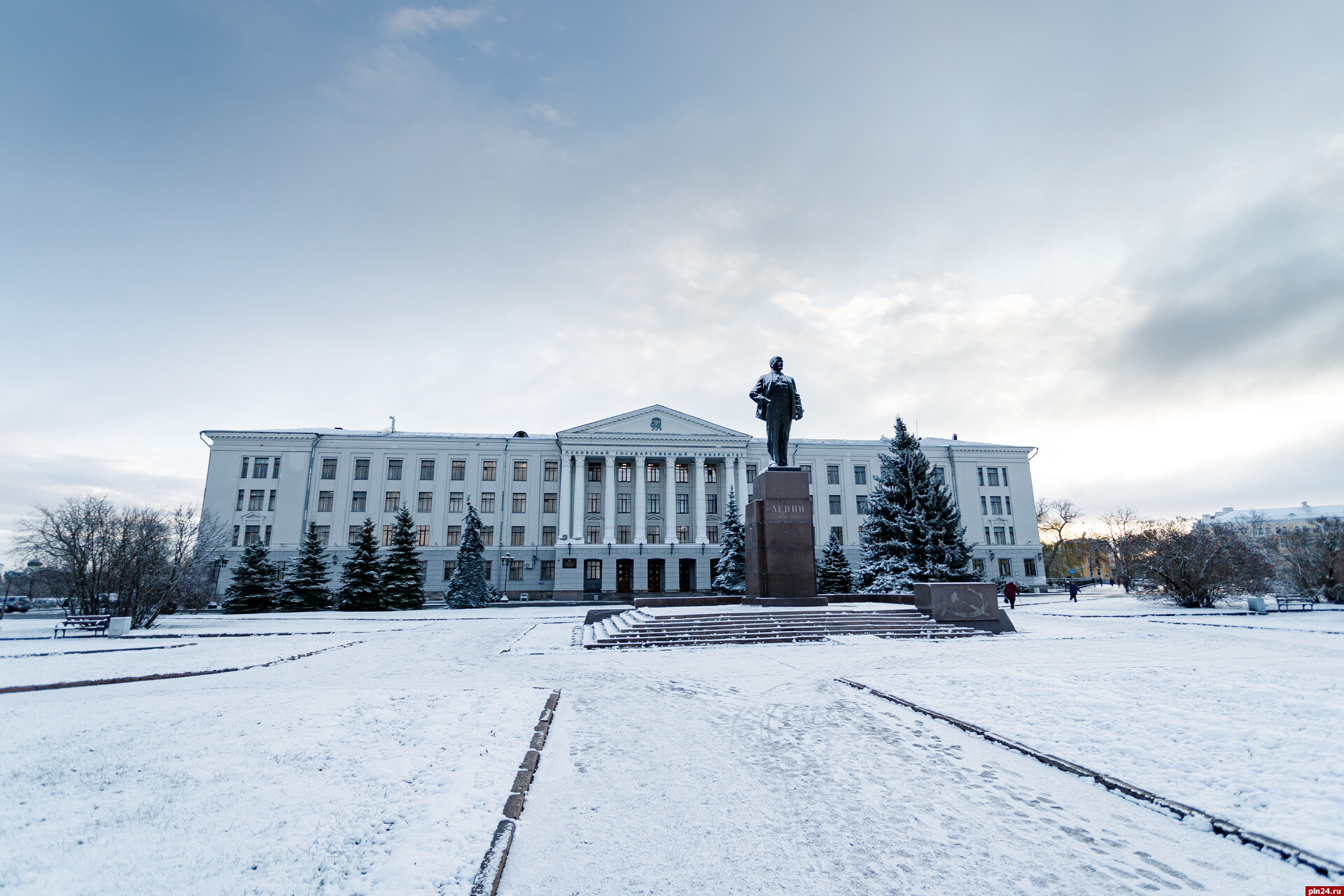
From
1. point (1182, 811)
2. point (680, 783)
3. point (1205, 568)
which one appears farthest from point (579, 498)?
point (1182, 811)

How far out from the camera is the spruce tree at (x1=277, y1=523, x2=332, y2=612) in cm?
3366

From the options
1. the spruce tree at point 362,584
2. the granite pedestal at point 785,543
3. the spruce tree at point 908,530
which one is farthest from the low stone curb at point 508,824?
the spruce tree at point 362,584

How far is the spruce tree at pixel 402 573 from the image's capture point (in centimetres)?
3391

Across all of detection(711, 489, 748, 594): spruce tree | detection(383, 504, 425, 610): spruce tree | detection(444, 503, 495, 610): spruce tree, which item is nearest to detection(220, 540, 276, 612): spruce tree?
detection(383, 504, 425, 610): spruce tree

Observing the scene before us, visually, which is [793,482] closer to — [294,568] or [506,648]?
[506,648]

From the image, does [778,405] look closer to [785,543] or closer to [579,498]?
[785,543]

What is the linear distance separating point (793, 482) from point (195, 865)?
49.7 ft

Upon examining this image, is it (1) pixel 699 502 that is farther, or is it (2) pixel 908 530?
(1) pixel 699 502

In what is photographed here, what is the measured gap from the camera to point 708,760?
5.34m

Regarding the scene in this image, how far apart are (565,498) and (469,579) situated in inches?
417

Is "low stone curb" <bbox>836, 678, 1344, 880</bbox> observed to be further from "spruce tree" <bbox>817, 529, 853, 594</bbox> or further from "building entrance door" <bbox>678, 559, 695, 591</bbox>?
"building entrance door" <bbox>678, 559, 695, 591</bbox>

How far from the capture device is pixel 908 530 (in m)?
27.6

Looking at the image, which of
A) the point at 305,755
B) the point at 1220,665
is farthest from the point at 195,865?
the point at 1220,665

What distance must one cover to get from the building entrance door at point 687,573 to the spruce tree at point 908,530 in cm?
1847
